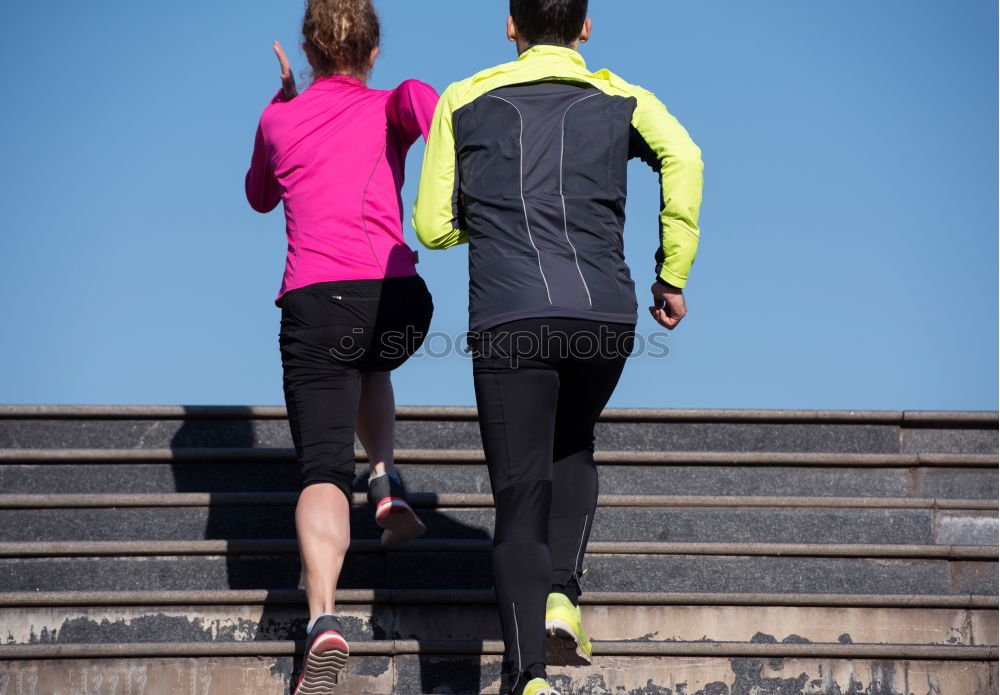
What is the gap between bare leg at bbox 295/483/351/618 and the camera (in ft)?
10.3

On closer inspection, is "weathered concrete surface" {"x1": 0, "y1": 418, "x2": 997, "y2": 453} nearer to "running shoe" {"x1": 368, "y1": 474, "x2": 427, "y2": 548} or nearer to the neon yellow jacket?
"running shoe" {"x1": 368, "y1": 474, "x2": 427, "y2": 548}

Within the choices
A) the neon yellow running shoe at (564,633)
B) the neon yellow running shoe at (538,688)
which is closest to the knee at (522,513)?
the neon yellow running shoe at (564,633)

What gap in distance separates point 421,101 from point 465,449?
2.00 meters

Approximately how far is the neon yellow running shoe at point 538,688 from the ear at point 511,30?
1715 mm

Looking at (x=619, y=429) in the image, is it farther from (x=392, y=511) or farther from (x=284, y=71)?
(x=284, y=71)

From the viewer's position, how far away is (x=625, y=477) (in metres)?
4.77

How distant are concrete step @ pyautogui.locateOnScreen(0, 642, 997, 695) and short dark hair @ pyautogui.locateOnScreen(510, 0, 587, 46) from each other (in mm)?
1855

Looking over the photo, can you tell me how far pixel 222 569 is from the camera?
4055 mm

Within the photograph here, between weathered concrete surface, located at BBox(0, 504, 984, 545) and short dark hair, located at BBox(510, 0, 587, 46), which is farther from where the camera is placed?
weathered concrete surface, located at BBox(0, 504, 984, 545)

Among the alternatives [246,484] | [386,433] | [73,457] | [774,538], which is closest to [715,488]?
[774,538]

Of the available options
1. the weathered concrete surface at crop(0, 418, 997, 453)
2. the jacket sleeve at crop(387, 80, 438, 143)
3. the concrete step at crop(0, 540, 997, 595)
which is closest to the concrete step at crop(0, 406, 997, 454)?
the weathered concrete surface at crop(0, 418, 997, 453)

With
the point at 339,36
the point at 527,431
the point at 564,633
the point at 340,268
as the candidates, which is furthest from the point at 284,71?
the point at 564,633

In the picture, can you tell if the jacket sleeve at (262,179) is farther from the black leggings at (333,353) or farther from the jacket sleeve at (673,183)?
the jacket sleeve at (673,183)

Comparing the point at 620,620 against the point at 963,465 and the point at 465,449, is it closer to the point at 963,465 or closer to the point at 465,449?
the point at 465,449
